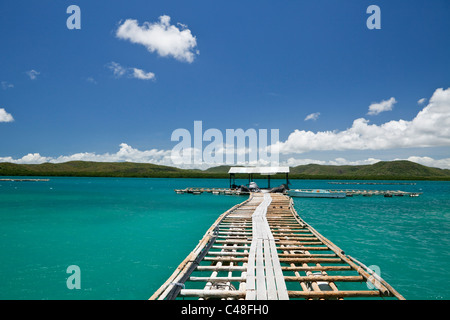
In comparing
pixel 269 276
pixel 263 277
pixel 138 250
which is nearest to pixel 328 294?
pixel 269 276

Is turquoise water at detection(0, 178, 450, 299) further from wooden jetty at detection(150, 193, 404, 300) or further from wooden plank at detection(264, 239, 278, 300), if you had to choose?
wooden plank at detection(264, 239, 278, 300)

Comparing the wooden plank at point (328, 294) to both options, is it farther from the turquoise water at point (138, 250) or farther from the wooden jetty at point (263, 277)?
the turquoise water at point (138, 250)

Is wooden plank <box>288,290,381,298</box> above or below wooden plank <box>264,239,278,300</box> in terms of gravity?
below

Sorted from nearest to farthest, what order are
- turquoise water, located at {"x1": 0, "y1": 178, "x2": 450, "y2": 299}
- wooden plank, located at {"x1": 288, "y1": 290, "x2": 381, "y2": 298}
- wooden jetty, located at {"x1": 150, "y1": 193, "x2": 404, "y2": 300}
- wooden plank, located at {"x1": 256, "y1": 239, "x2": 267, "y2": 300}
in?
wooden plank, located at {"x1": 256, "y1": 239, "x2": 267, "y2": 300} → wooden jetty, located at {"x1": 150, "y1": 193, "x2": 404, "y2": 300} → wooden plank, located at {"x1": 288, "y1": 290, "x2": 381, "y2": 298} → turquoise water, located at {"x1": 0, "y1": 178, "x2": 450, "y2": 299}

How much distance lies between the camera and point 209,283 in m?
6.50

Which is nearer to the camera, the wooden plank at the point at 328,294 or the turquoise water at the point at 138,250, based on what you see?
the wooden plank at the point at 328,294

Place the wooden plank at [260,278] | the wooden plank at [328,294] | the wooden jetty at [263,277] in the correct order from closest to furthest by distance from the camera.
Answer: the wooden plank at [260,278], the wooden jetty at [263,277], the wooden plank at [328,294]

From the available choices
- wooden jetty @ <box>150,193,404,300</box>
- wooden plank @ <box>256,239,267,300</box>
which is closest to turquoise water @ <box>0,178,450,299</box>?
wooden jetty @ <box>150,193,404,300</box>

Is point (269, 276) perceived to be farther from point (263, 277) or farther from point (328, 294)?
point (328, 294)

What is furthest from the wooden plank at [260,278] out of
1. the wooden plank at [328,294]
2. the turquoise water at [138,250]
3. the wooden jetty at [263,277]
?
the turquoise water at [138,250]
